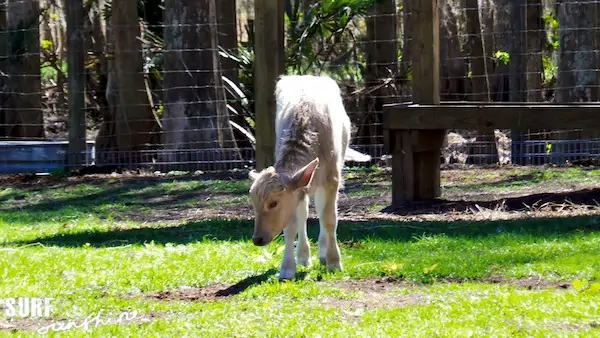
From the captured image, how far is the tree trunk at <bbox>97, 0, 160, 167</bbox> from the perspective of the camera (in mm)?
17469

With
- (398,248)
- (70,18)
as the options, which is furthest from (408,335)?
(70,18)

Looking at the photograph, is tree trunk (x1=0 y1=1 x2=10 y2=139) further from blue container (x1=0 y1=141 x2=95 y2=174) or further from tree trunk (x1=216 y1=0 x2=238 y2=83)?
tree trunk (x1=216 y1=0 x2=238 y2=83)

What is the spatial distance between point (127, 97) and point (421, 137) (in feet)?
24.7

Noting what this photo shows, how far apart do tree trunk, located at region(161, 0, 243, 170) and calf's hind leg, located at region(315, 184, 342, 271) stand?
27.5 feet

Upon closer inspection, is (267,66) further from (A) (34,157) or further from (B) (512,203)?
(A) (34,157)

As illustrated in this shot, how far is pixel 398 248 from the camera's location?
8766mm

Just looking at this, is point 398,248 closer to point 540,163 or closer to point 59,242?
point 59,242

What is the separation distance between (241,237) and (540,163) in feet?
24.8

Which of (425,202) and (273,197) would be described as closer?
(273,197)

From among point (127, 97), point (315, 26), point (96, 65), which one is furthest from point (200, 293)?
point (96, 65)

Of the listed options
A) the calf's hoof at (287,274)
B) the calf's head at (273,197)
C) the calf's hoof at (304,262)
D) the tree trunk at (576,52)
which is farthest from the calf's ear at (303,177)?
the tree trunk at (576,52)

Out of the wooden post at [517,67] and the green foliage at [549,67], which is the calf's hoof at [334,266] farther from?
the green foliage at [549,67]

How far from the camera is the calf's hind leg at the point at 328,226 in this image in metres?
8.09

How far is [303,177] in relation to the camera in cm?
761
